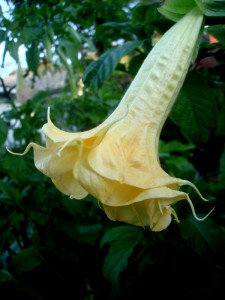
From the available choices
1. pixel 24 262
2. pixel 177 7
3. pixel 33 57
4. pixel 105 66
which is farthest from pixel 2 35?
pixel 24 262

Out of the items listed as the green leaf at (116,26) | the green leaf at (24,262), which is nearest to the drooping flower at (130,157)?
the green leaf at (116,26)

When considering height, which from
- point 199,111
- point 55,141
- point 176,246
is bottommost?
point 176,246

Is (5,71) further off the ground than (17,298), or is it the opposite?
(5,71)

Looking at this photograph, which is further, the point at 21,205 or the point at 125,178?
the point at 21,205

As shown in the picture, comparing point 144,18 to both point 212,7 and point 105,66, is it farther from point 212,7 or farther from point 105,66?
point 212,7

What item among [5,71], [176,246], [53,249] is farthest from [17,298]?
[5,71]

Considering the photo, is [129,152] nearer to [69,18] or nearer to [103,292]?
[69,18]

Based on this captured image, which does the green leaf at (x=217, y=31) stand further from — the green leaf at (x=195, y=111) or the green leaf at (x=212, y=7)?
the green leaf at (x=195, y=111)

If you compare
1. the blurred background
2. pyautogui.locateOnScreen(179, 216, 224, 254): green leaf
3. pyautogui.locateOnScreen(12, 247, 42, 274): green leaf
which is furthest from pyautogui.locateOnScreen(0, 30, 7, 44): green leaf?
pyautogui.locateOnScreen(179, 216, 224, 254): green leaf

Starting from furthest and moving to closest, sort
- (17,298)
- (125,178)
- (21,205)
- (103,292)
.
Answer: (103,292), (21,205), (17,298), (125,178)

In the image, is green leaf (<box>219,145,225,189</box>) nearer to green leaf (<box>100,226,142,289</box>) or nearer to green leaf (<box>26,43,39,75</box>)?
green leaf (<box>100,226,142,289</box>)
